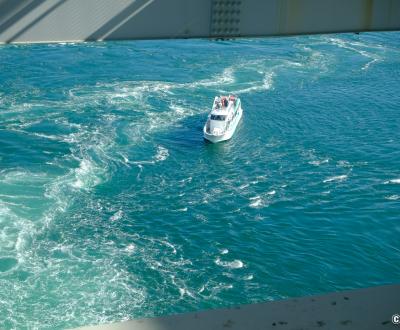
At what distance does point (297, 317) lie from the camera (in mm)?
4293

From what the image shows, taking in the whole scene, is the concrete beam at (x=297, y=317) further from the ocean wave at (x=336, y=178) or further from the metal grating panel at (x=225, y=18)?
the ocean wave at (x=336, y=178)

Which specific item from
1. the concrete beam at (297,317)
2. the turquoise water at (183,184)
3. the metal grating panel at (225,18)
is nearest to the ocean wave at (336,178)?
the turquoise water at (183,184)

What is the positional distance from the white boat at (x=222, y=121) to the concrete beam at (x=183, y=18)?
24.2m

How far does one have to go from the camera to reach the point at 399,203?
93.1ft

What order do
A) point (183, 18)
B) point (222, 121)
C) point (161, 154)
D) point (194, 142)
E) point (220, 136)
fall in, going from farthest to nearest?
point (222, 121), point (194, 142), point (220, 136), point (161, 154), point (183, 18)

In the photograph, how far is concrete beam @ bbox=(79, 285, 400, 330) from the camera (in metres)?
4.21

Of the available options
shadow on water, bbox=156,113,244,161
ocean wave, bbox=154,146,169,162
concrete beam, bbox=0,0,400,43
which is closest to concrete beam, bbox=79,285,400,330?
concrete beam, bbox=0,0,400,43

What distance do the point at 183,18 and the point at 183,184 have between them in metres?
20.3

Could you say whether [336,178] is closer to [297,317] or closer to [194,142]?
[194,142]

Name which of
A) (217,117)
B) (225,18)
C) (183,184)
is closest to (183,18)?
(225,18)

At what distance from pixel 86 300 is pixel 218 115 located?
18748 millimetres

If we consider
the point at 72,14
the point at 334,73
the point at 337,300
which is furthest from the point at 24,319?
the point at 334,73

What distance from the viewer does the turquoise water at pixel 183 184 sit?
21828 mm

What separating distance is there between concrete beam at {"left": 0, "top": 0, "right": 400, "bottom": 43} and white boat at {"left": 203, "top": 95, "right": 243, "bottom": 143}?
24.2 m
